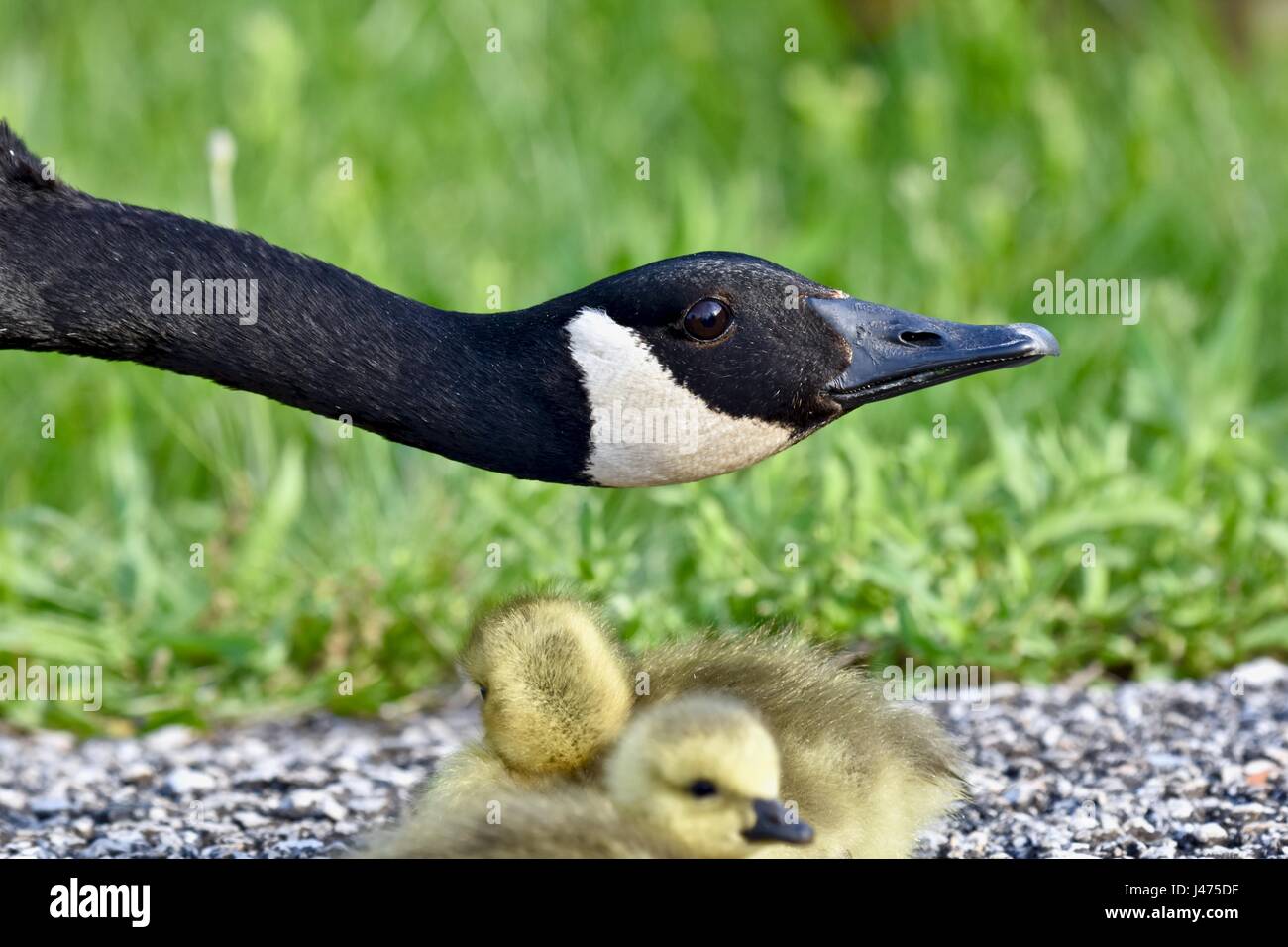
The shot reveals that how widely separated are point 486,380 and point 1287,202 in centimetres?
459

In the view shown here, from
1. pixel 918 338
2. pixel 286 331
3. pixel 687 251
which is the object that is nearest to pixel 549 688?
pixel 286 331

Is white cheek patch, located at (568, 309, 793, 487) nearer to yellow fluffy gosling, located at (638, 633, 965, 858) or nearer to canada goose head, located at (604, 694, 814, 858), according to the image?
yellow fluffy gosling, located at (638, 633, 965, 858)

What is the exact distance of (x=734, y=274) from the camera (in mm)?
3805

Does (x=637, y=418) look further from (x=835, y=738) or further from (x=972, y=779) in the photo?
(x=972, y=779)

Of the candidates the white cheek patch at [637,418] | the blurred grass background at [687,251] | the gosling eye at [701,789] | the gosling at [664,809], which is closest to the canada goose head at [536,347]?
the white cheek patch at [637,418]

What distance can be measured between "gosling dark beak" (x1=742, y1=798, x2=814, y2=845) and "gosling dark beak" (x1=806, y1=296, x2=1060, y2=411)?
1053 mm

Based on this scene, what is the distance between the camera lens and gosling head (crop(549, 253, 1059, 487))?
3771mm

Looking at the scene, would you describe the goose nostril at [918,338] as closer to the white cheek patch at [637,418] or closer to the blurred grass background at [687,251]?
the white cheek patch at [637,418]

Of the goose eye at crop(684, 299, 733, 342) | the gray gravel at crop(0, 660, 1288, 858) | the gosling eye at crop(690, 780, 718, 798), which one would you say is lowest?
the gray gravel at crop(0, 660, 1288, 858)

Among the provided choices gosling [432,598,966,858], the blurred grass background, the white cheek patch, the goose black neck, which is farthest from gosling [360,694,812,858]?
the blurred grass background

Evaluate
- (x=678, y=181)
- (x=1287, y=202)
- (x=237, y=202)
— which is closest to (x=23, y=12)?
(x=237, y=202)

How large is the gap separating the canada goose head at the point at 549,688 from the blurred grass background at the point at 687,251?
3.85 feet

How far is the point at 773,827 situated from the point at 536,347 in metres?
1.21

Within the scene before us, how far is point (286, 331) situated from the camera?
3.83 meters
